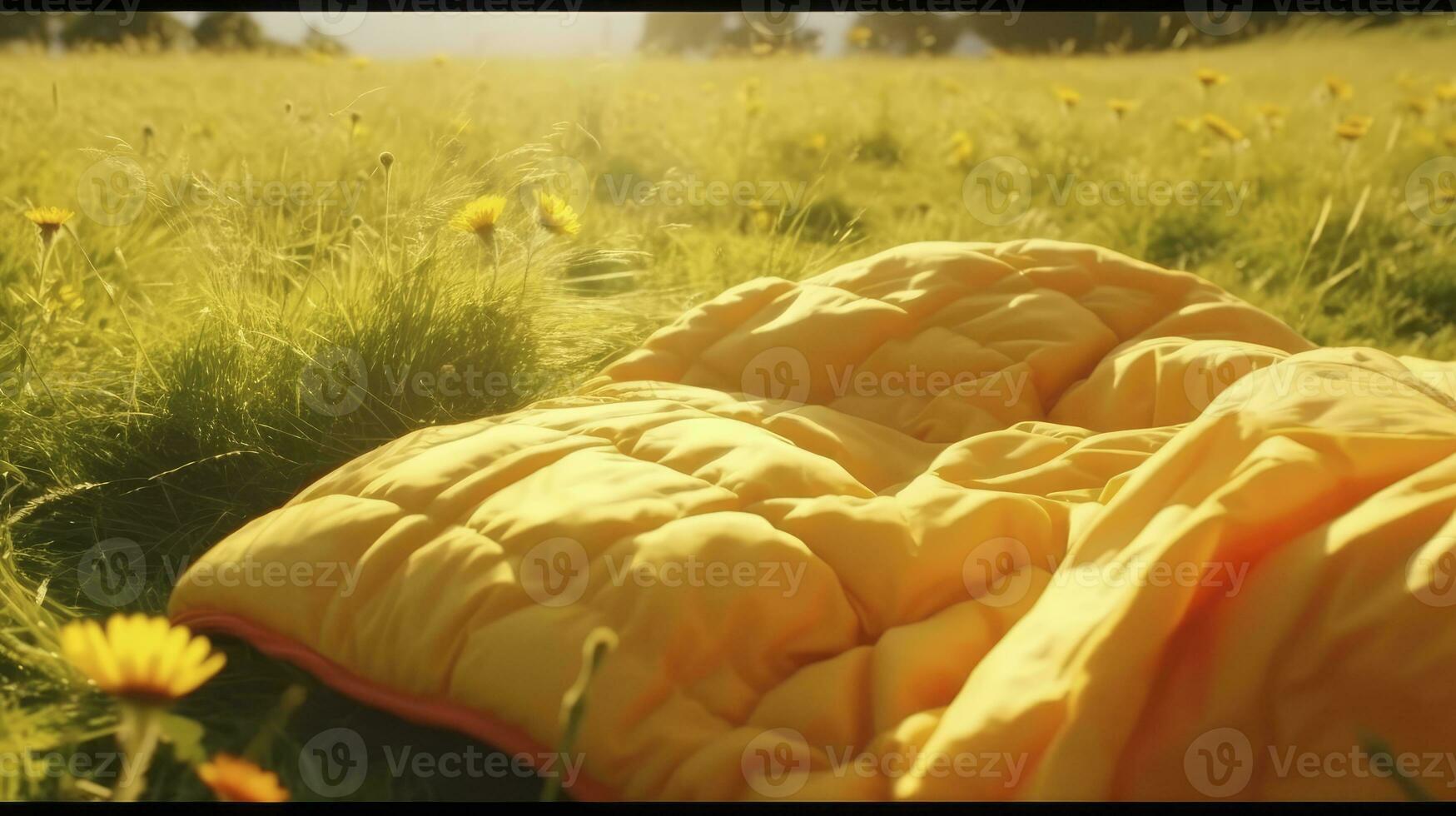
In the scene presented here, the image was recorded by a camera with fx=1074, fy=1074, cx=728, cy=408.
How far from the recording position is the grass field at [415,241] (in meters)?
1.95

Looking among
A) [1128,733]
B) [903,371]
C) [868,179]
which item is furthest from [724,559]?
[868,179]

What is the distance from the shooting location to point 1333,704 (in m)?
1.09

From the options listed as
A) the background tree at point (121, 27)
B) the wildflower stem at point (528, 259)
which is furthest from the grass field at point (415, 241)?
the background tree at point (121, 27)

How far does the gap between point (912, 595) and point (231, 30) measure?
34.5 feet

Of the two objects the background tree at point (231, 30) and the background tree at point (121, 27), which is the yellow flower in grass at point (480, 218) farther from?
the background tree at point (231, 30)

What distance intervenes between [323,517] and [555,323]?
43.4 inches

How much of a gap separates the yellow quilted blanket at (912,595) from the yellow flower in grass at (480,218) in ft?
1.87

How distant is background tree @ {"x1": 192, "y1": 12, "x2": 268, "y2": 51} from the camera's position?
9.89 meters

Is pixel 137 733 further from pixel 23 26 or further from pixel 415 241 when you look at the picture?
pixel 23 26

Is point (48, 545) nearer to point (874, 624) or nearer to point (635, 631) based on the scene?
point (635, 631)

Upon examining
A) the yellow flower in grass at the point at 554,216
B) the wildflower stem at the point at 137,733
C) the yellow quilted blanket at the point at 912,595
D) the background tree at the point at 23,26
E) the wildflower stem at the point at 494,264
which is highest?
the background tree at the point at 23,26

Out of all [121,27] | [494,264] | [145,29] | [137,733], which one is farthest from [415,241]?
[121,27]

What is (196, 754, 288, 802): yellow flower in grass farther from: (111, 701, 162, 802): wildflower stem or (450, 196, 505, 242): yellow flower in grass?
(450, 196, 505, 242): yellow flower in grass

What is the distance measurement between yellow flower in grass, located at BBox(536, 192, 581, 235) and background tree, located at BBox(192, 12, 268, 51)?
8229 mm
